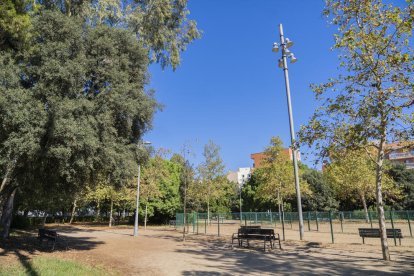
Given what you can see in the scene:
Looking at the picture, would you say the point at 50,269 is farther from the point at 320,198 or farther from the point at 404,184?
the point at 404,184

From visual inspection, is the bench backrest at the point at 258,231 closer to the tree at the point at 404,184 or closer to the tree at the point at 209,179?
the tree at the point at 209,179

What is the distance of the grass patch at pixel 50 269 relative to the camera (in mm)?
6875

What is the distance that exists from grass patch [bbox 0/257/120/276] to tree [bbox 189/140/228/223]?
930 inches

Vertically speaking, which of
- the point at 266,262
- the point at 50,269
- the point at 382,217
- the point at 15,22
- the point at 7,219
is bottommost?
the point at 266,262

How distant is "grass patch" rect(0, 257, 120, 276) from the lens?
688 cm

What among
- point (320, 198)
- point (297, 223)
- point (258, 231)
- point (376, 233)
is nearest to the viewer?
point (376, 233)

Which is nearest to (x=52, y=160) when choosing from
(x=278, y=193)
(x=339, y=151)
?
(x=339, y=151)

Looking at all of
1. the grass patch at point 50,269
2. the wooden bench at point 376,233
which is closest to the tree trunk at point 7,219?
the grass patch at point 50,269

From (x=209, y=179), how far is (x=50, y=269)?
2511cm

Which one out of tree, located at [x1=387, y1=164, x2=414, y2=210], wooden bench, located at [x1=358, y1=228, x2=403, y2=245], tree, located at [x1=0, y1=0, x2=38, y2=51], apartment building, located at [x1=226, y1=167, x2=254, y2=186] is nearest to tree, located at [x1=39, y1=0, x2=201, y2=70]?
tree, located at [x1=0, y1=0, x2=38, y2=51]

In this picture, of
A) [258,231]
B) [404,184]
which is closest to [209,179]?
[258,231]

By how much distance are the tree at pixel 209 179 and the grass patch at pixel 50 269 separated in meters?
23.6

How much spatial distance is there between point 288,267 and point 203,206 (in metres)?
39.8

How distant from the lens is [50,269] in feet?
Answer: 24.1
